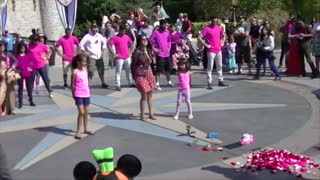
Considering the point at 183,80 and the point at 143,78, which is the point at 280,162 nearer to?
the point at 183,80

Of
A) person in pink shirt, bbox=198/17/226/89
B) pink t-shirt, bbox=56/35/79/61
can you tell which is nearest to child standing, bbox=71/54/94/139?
person in pink shirt, bbox=198/17/226/89

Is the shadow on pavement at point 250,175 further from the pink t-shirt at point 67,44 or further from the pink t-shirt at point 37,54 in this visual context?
the pink t-shirt at point 67,44

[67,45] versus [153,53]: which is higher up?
[67,45]

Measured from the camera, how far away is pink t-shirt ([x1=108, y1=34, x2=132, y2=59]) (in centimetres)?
1535

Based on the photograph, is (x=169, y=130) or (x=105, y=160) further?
(x=169, y=130)

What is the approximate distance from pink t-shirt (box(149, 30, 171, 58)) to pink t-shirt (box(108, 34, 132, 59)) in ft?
2.06

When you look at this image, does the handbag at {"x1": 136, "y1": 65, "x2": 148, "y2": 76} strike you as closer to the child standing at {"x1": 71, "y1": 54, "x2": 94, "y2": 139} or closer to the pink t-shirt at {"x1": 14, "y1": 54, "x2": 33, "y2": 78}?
the child standing at {"x1": 71, "y1": 54, "x2": 94, "y2": 139}

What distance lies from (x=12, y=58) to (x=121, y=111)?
102 inches

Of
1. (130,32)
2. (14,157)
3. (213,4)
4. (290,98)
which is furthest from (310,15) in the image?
(213,4)

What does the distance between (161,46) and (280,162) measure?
750cm

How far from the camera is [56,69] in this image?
73.8ft

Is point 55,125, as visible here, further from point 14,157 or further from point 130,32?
point 130,32

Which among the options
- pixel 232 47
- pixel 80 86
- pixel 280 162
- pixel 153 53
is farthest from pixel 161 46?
pixel 280 162

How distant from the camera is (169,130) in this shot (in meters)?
11.0
